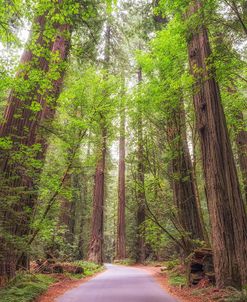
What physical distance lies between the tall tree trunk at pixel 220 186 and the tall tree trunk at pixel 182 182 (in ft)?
4.98

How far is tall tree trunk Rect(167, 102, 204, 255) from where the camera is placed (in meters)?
8.92

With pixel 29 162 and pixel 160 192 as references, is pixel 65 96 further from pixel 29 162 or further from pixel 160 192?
pixel 160 192

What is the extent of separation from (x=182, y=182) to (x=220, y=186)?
10.6 ft

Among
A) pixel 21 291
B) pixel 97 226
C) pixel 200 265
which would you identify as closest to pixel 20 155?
pixel 21 291

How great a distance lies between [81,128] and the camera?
8.35m

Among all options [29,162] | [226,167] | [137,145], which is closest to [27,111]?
[29,162]

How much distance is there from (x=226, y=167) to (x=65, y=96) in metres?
5.50

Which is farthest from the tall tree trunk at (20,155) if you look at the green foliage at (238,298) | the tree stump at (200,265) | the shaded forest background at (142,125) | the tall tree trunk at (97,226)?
the tall tree trunk at (97,226)

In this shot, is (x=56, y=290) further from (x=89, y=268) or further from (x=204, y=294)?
(x=89, y=268)

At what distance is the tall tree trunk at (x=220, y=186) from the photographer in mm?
5875

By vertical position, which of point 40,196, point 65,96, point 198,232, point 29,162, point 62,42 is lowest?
point 198,232

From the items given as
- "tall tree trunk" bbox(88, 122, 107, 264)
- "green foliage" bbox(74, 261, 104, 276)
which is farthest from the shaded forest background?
"tall tree trunk" bbox(88, 122, 107, 264)

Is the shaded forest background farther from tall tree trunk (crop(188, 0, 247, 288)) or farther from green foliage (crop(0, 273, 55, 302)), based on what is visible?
green foliage (crop(0, 273, 55, 302))

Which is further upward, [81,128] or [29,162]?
[81,128]
